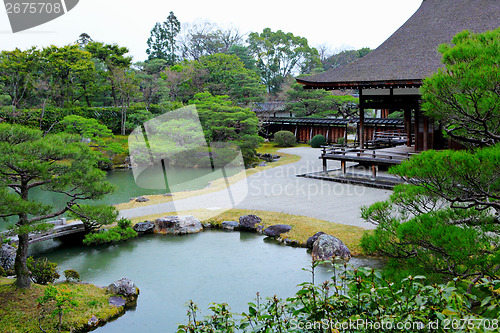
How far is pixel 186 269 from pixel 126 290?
129 cm

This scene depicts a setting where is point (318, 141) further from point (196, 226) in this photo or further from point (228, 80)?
point (196, 226)

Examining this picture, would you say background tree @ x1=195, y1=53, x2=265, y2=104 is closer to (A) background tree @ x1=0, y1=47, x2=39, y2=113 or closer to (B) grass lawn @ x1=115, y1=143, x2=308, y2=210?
(B) grass lawn @ x1=115, y1=143, x2=308, y2=210

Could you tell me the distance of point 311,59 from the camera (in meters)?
36.2

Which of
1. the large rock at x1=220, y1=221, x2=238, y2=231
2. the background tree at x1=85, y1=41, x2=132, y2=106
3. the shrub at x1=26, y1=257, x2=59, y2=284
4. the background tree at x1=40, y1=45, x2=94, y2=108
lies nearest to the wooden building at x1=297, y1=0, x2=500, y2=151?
the large rock at x1=220, y1=221, x2=238, y2=231

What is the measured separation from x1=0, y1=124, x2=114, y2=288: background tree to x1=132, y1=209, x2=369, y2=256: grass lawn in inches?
152

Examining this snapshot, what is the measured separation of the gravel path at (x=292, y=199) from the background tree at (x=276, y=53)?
23358 millimetres

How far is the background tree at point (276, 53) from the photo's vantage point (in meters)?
35.3

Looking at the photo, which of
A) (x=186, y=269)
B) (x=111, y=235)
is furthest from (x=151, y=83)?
(x=186, y=269)

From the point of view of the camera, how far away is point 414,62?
10727 millimetres

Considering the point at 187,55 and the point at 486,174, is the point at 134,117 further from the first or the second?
the point at 486,174

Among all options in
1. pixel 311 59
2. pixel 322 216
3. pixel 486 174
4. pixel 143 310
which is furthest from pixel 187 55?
pixel 486 174

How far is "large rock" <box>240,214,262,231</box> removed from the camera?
29.5 feet

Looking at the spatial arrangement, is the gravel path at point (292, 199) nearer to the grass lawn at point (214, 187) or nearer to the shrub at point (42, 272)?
the grass lawn at point (214, 187)

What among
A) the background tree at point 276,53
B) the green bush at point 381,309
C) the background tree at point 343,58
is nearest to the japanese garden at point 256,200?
the green bush at point 381,309
